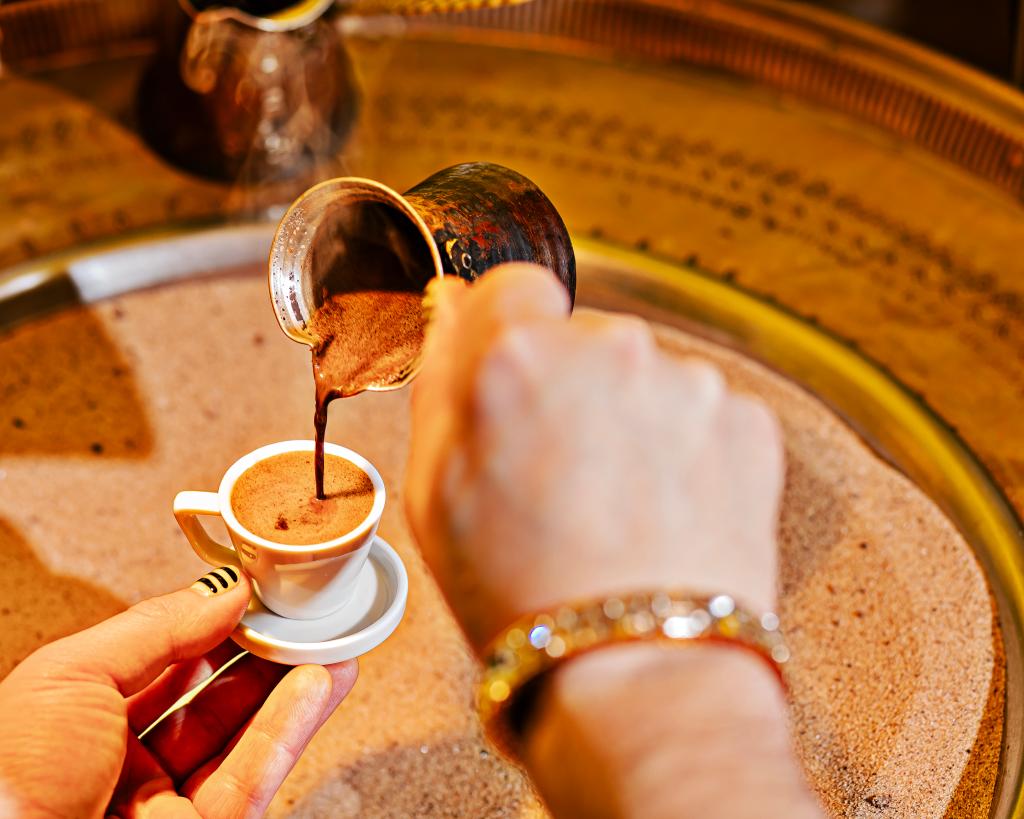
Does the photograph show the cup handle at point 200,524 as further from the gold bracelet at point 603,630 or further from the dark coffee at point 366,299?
the gold bracelet at point 603,630

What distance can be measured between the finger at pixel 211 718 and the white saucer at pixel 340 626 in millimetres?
50

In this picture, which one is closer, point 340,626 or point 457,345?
point 457,345

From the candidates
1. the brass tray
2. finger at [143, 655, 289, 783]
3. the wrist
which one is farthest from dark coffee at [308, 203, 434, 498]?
the brass tray

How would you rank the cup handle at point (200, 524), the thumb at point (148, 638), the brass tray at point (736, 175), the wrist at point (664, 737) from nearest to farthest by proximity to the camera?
the wrist at point (664, 737) < the thumb at point (148, 638) < the cup handle at point (200, 524) < the brass tray at point (736, 175)

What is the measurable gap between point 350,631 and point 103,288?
0.67 meters

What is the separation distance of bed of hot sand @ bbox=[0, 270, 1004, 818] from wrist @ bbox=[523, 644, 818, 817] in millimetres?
413

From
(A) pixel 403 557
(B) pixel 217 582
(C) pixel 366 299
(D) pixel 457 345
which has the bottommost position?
(A) pixel 403 557

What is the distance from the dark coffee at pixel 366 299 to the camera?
833 mm

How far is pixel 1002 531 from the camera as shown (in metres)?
1.12

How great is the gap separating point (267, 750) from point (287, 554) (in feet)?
0.51

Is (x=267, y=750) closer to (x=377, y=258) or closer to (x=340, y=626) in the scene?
(x=340, y=626)

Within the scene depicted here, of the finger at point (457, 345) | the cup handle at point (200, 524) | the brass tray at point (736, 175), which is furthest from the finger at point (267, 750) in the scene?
the brass tray at point (736, 175)

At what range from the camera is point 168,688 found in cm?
94

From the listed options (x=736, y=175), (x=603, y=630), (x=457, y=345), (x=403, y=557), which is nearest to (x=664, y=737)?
(x=603, y=630)
